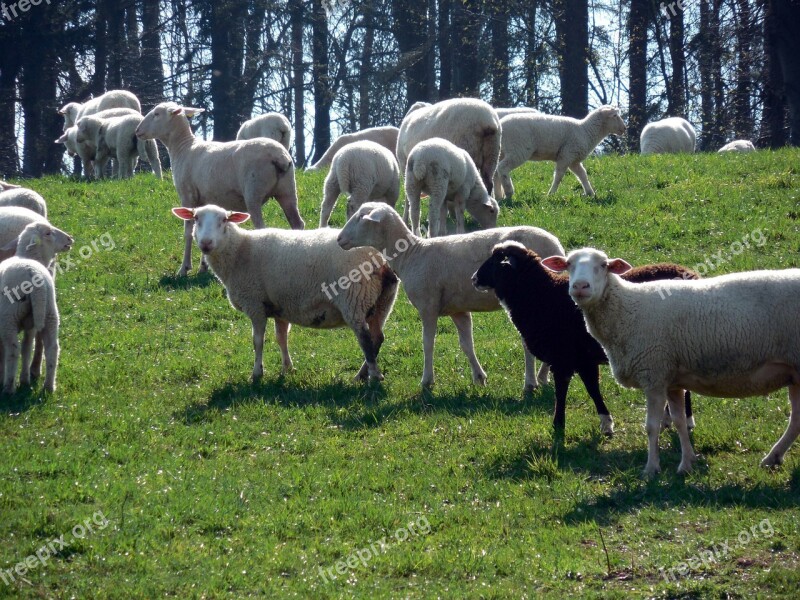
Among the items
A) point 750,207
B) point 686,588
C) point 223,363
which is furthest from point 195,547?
point 750,207

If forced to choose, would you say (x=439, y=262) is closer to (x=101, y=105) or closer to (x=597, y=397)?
(x=597, y=397)

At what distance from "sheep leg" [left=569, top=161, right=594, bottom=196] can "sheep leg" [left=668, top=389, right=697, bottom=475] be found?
30.5 feet

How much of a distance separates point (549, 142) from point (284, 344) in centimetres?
774

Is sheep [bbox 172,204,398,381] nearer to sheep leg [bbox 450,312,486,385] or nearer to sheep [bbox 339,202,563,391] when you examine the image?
sheep [bbox 339,202,563,391]

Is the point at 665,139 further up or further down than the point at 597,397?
further up

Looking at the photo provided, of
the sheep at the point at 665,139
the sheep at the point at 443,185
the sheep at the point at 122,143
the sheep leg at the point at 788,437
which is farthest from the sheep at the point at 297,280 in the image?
the sheep at the point at 665,139

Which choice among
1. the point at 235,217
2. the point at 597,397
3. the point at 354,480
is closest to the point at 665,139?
the point at 235,217

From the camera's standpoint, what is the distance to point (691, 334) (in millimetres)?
7379

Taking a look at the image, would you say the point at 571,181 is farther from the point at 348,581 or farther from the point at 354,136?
the point at 348,581

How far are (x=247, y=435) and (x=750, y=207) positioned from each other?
9.11 m

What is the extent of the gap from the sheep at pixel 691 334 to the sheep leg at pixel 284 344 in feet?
12.6

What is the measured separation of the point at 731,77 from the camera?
3428cm

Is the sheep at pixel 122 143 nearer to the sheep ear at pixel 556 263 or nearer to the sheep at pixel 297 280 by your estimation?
the sheep at pixel 297 280

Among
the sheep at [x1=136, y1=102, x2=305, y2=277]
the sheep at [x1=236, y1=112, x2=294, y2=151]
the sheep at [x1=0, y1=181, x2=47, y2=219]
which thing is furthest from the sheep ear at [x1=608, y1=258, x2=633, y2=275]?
the sheep at [x1=236, y1=112, x2=294, y2=151]
